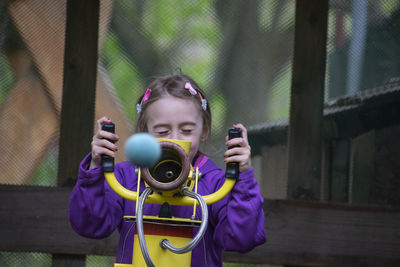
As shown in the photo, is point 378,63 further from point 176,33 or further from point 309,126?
point 176,33

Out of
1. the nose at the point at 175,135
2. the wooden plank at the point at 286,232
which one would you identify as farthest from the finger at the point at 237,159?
the wooden plank at the point at 286,232

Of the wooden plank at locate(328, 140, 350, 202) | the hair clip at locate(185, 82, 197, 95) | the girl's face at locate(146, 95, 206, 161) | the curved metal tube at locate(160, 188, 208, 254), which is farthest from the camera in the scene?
the wooden plank at locate(328, 140, 350, 202)

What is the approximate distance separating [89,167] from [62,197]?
95 cm

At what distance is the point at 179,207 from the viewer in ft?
5.76

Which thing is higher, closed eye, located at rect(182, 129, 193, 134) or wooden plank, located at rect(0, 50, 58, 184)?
wooden plank, located at rect(0, 50, 58, 184)

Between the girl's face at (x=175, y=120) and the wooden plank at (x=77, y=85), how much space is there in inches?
33.5

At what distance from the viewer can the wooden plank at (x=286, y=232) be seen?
2537mm

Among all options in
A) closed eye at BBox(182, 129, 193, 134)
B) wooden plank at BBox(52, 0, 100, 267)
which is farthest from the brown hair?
wooden plank at BBox(52, 0, 100, 267)

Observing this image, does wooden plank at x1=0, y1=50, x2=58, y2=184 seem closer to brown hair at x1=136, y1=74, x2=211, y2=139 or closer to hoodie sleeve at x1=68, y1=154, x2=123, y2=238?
brown hair at x1=136, y1=74, x2=211, y2=139

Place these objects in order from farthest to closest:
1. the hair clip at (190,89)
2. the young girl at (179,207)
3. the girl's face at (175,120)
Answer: the hair clip at (190,89), the girl's face at (175,120), the young girl at (179,207)

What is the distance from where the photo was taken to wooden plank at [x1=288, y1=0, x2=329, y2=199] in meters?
2.58

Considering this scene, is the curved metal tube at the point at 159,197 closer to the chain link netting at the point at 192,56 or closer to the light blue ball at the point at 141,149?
the light blue ball at the point at 141,149

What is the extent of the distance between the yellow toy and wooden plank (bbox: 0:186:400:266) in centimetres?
112

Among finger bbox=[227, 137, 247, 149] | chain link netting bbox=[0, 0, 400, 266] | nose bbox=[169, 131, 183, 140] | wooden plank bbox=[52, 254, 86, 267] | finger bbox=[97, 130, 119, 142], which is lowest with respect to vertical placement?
wooden plank bbox=[52, 254, 86, 267]
